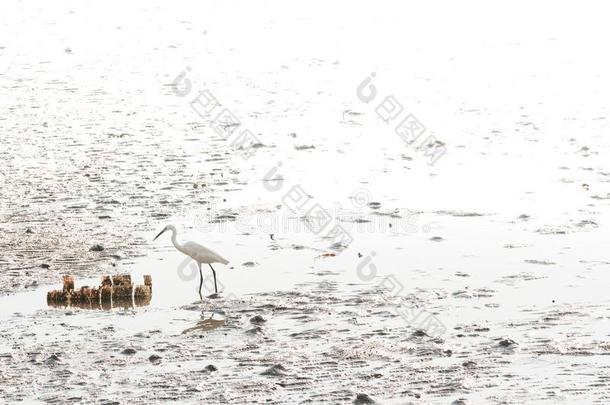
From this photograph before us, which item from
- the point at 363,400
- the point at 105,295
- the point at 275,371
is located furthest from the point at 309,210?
the point at 363,400

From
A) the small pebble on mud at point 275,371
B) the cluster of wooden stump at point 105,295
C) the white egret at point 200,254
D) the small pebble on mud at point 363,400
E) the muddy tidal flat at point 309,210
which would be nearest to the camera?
the small pebble on mud at point 363,400

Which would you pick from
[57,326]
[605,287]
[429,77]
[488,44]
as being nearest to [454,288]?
[605,287]

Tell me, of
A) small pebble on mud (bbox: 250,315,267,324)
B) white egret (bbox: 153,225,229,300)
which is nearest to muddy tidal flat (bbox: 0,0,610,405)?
small pebble on mud (bbox: 250,315,267,324)

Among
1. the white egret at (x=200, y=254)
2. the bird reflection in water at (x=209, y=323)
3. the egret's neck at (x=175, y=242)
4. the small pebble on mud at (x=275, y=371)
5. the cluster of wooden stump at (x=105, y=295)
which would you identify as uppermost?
the egret's neck at (x=175, y=242)

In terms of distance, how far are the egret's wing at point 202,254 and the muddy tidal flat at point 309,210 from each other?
0.27 meters

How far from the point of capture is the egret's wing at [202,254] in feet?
40.1

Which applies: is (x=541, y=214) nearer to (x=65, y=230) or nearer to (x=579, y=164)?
(x=579, y=164)

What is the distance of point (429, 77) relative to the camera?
22.2m

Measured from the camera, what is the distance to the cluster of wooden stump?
1143 cm

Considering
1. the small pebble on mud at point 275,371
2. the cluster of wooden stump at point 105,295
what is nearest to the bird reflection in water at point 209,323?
the cluster of wooden stump at point 105,295

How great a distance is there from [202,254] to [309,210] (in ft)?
9.11

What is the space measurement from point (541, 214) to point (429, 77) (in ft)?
27.1

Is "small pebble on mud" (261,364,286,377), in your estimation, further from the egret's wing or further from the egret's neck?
the egret's neck

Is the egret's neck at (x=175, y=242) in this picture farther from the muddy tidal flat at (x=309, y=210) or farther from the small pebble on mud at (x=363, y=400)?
the small pebble on mud at (x=363, y=400)
